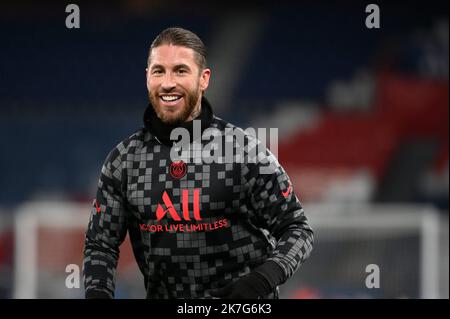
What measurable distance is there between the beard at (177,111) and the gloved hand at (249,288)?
1.87 ft

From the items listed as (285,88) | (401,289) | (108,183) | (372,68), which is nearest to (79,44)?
(285,88)

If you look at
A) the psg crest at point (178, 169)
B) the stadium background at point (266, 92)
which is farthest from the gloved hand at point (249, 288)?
the stadium background at point (266, 92)

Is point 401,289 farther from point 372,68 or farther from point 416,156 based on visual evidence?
point 372,68

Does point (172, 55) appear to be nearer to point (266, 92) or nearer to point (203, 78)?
point (203, 78)

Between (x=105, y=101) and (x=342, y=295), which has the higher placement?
(x=105, y=101)

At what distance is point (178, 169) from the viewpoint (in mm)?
2609

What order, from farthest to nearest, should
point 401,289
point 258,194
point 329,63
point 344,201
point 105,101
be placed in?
point 329,63 < point 105,101 < point 344,201 < point 401,289 < point 258,194

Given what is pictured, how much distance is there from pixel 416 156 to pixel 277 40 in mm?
3094

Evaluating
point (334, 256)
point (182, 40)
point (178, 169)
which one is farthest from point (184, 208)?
point (334, 256)

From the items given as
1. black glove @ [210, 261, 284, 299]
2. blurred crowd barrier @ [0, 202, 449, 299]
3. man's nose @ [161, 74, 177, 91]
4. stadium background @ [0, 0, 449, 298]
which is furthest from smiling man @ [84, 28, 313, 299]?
stadium background @ [0, 0, 449, 298]

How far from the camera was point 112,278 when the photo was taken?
8.50ft

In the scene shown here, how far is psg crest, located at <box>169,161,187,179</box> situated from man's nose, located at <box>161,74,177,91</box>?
0.84 ft

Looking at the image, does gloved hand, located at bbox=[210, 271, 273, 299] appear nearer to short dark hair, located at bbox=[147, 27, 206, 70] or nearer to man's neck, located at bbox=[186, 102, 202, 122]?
man's neck, located at bbox=[186, 102, 202, 122]

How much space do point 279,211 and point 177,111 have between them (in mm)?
445
